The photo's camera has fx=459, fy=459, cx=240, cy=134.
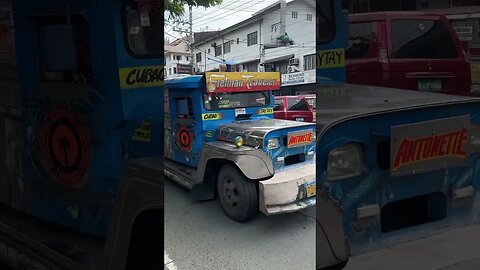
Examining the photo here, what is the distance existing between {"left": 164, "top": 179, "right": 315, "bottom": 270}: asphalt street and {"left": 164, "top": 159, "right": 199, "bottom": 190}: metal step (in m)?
0.02

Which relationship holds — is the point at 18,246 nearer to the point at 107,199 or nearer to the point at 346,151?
the point at 107,199

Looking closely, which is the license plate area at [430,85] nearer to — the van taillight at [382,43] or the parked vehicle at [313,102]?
the van taillight at [382,43]

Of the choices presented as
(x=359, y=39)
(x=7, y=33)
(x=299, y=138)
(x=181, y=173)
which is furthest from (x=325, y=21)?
(x=7, y=33)

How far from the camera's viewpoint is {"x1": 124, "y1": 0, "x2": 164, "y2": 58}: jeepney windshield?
3.88 ft

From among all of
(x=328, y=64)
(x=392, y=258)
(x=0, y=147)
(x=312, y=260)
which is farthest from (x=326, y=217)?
(x=0, y=147)

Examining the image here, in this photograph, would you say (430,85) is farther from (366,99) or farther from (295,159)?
(295,159)

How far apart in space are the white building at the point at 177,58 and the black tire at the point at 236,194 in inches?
10.3

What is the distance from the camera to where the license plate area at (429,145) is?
1.33m

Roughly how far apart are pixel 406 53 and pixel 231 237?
0.69 metres

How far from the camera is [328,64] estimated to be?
1.21 m

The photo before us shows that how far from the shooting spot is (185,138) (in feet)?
3.76

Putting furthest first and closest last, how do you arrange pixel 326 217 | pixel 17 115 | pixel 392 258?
pixel 17 115
pixel 392 258
pixel 326 217

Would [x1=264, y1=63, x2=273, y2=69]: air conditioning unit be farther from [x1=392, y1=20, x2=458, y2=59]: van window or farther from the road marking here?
the road marking

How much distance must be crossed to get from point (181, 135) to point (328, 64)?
1.40 feet
